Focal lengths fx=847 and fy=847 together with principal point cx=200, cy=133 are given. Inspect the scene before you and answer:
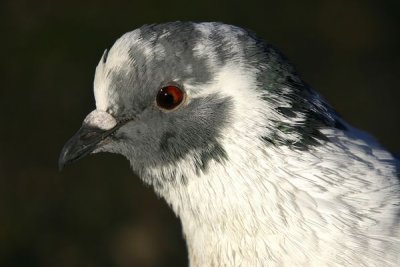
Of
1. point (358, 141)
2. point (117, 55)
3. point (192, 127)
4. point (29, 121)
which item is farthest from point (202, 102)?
point (29, 121)

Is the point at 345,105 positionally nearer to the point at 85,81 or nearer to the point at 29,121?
the point at 85,81

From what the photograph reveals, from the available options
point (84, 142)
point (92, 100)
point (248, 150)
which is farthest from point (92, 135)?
point (92, 100)

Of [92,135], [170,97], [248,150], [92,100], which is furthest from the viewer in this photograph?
[92,100]

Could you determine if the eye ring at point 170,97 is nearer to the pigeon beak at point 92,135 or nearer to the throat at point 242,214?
the pigeon beak at point 92,135

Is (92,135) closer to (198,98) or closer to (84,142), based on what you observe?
(84,142)

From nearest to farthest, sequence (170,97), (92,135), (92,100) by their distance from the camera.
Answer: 1. (170,97)
2. (92,135)
3. (92,100)

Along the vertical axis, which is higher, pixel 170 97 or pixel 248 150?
pixel 170 97
